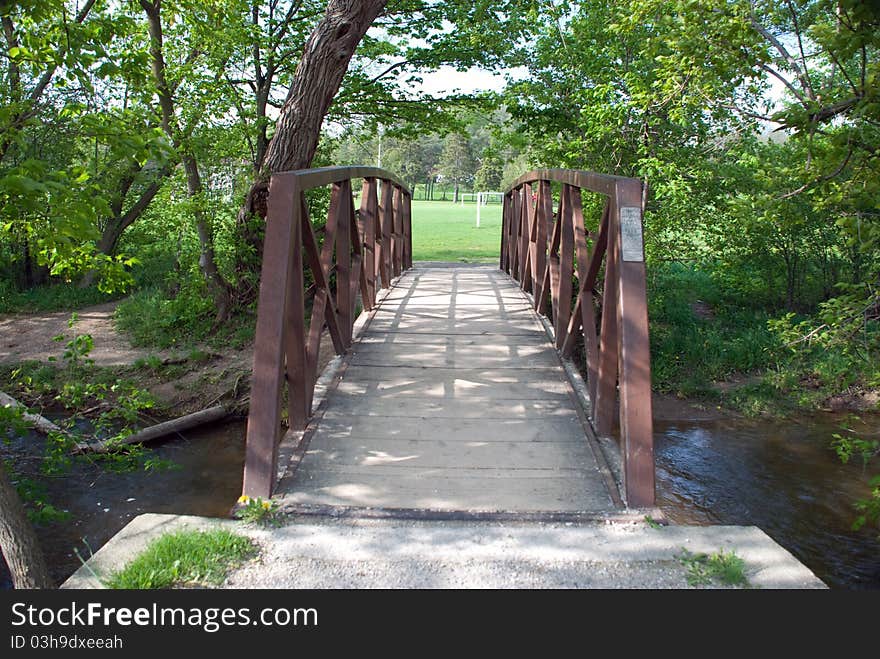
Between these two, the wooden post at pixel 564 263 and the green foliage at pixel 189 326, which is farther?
the green foliage at pixel 189 326

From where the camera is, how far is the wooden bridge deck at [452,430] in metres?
3.38

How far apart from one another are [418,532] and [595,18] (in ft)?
24.3

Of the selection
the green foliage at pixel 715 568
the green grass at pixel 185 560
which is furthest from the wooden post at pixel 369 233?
the green foliage at pixel 715 568

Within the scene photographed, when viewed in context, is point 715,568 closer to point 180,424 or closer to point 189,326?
point 180,424

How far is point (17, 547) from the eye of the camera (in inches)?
122

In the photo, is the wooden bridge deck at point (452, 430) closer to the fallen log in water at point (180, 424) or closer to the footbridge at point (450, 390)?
the footbridge at point (450, 390)

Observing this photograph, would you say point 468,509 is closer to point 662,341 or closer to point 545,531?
point 545,531

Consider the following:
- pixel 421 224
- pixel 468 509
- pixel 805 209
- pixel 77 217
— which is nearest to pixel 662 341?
pixel 805 209

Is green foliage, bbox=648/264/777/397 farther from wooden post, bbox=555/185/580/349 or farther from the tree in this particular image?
the tree

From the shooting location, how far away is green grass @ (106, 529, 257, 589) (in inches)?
96.6

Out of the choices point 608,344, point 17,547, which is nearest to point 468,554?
point 608,344

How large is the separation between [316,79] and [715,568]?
5.84 metres

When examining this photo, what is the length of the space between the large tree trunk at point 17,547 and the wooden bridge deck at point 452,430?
1.08m

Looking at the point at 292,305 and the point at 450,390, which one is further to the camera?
the point at 450,390
